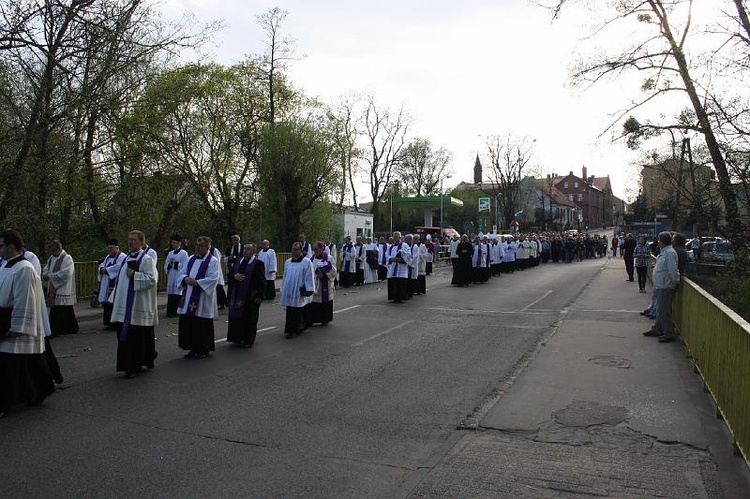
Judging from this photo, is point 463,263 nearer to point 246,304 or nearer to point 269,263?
point 269,263

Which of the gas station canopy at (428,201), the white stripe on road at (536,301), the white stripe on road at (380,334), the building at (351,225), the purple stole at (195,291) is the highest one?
the gas station canopy at (428,201)

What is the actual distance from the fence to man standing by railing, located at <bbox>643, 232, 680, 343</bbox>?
1553 mm

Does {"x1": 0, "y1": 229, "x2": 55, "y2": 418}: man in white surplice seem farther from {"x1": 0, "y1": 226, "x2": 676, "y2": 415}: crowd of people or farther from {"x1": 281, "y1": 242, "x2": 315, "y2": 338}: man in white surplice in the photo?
{"x1": 281, "y1": 242, "x2": 315, "y2": 338}: man in white surplice

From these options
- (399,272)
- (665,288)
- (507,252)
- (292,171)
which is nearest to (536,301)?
(399,272)

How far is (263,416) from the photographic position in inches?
251

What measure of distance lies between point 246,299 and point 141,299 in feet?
8.46

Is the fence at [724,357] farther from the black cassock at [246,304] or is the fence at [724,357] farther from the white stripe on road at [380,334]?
the black cassock at [246,304]

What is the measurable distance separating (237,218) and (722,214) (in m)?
21.8

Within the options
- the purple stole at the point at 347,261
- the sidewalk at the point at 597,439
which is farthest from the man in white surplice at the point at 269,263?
the sidewalk at the point at 597,439

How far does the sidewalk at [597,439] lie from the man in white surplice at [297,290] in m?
4.40

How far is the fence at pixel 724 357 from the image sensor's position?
4926 millimetres

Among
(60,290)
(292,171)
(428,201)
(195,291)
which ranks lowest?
(60,290)

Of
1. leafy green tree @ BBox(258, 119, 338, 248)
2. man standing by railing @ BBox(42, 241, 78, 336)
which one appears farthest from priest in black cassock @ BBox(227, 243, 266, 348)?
leafy green tree @ BBox(258, 119, 338, 248)

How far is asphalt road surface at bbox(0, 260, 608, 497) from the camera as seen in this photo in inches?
187
